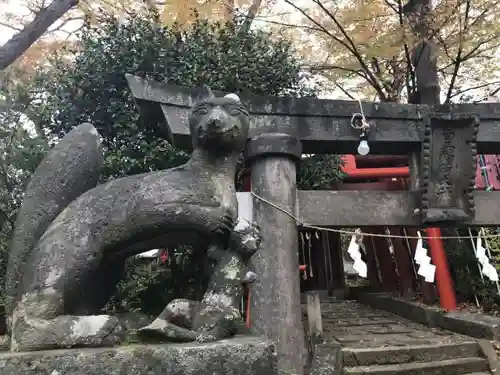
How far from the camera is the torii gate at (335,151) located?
15.0ft

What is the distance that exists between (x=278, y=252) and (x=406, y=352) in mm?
2957

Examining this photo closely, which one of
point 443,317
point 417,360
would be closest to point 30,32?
point 417,360

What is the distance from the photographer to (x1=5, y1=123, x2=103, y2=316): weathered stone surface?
7.69 ft

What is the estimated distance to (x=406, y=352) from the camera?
6.20 metres

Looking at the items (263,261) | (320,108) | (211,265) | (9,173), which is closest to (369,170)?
(320,108)

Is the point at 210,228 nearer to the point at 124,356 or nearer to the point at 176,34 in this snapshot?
the point at 124,356

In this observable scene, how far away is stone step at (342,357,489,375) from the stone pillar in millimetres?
1615

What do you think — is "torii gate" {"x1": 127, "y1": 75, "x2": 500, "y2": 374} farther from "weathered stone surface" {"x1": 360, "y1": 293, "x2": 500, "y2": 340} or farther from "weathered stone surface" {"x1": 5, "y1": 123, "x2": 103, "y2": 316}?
"weathered stone surface" {"x1": 360, "y1": 293, "x2": 500, "y2": 340}

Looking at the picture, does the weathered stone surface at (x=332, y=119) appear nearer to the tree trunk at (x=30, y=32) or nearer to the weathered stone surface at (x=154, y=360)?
the tree trunk at (x=30, y=32)

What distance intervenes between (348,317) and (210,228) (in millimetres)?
8007

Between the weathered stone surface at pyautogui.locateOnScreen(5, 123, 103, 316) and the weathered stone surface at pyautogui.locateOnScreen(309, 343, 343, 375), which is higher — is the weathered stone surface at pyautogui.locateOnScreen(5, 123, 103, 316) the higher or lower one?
the higher one

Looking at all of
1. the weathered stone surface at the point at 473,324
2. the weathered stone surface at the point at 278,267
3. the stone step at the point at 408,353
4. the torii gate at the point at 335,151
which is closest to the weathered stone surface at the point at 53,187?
the torii gate at the point at 335,151

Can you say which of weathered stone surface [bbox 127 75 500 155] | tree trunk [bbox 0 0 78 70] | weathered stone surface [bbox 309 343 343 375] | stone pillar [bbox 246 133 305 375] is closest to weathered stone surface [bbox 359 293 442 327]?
weathered stone surface [bbox 309 343 343 375]

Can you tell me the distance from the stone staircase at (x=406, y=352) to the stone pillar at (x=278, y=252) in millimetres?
909
